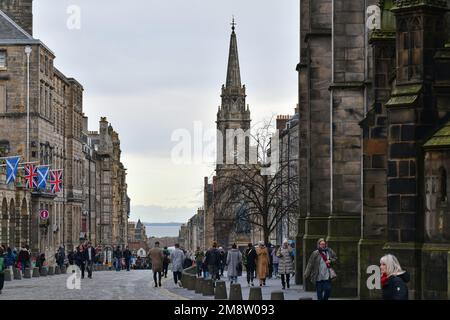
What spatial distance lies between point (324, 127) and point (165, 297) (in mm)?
8709

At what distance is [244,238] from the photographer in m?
180

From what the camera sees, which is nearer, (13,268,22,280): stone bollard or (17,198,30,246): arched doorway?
(13,268,22,280): stone bollard

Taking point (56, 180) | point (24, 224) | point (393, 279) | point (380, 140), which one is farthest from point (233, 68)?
point (393, 279)

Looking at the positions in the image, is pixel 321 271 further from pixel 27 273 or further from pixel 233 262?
pixel 27 273

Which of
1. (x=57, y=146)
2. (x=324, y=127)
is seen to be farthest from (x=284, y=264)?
(x=57, y=146)

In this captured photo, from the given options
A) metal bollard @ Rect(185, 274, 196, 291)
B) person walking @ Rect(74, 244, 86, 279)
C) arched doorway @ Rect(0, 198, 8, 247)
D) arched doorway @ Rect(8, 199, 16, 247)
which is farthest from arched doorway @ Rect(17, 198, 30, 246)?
metal bollard @ Rect(185, 274, 196, 291)

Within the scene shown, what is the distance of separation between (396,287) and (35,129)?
84.6 meters

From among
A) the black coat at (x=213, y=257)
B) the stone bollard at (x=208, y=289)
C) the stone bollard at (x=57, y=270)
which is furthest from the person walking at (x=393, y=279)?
the stone bollard at (x=57, y=270)

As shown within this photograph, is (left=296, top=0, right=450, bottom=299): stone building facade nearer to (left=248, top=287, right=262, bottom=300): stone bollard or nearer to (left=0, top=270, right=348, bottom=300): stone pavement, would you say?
(left=0, top=270, right=348, bottom=300): stone pavement

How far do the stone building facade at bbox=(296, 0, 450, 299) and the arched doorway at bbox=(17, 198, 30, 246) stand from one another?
43514 mm

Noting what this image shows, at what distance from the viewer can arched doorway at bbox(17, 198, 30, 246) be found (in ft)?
297
